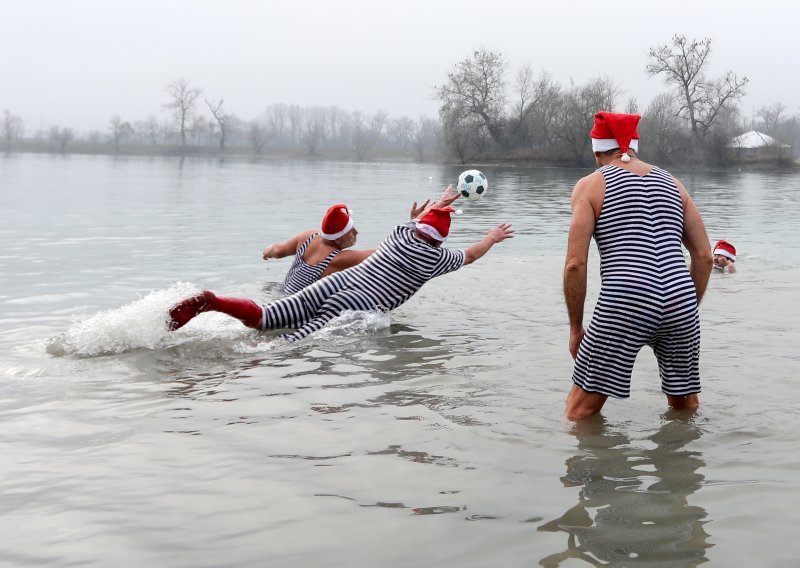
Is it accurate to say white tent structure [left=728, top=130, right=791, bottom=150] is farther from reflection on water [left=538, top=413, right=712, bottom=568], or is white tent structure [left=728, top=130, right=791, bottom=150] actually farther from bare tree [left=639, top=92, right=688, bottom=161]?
reflection on water [left=538, top=413, right=712, bottom=568]

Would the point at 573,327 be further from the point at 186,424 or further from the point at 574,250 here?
the point at 186,424

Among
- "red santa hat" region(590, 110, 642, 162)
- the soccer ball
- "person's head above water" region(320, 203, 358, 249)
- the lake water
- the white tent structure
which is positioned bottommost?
A: the lake water

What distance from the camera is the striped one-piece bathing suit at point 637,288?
4.98 m

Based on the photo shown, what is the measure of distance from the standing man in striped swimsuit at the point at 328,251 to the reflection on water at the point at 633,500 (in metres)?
4.52

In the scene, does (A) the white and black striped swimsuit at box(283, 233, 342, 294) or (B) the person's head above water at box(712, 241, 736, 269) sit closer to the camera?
(A) the white and black striped swimsuit at box(283, 233, 342, 294)

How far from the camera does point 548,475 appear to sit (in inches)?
182

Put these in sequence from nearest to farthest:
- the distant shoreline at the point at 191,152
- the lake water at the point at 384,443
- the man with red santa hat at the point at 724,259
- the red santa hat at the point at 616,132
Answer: the lake water at the point at 384,443
the red santa hat at the point at 616,132
the man with red santa hat at the point at 724,259
the distant shoreline at the point at 191,152

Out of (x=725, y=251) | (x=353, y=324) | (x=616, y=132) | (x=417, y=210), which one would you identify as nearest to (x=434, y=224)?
(x=417, y=210)

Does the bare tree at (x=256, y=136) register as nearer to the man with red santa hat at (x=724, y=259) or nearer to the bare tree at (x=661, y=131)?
the bare tree at (x=661, y=131)

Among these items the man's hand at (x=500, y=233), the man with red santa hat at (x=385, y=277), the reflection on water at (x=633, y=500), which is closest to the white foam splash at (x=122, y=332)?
the man with red santa hat at (x=385, y=277)

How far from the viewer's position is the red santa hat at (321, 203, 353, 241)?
31.0ft

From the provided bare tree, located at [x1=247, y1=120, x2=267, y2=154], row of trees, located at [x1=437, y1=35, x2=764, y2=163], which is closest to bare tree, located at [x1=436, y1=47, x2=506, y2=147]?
row of trees, located at [x1=437, y1=35, x2=764, y2=163]

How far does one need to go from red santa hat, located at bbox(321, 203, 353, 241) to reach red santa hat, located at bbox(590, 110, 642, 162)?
4488mm

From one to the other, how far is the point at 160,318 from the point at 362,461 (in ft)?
11.0
